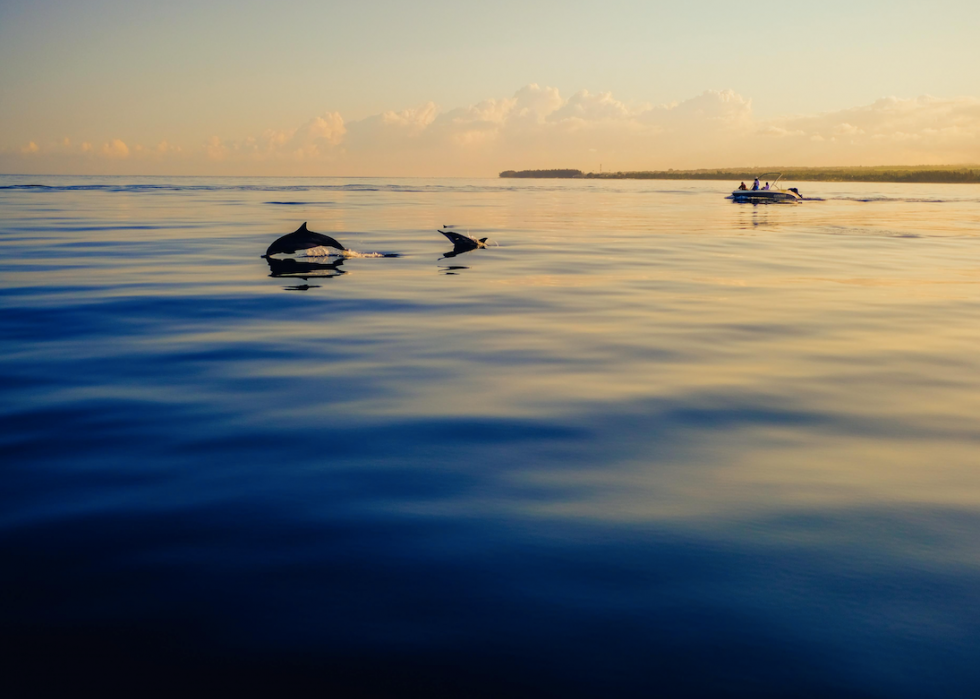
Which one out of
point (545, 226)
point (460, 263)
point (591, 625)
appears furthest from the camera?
point (545, 226)

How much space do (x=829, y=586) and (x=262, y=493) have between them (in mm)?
3752

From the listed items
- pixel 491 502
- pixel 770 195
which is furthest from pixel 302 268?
pixel 770 195

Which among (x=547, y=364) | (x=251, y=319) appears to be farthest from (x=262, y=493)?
(x=251, y=319)

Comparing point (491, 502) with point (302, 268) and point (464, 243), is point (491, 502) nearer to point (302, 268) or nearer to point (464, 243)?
point (302, 268)

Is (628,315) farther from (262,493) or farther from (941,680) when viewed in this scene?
(941,680)

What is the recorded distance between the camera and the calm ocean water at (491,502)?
3564 mm

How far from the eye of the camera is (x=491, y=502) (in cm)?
538

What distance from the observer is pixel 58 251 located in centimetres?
2395

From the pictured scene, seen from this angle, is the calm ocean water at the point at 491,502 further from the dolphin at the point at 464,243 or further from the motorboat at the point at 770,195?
the motorboat at the point at 770,195

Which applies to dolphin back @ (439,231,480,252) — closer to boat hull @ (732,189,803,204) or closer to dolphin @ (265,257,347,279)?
dolphin @ (265,257,347,279)

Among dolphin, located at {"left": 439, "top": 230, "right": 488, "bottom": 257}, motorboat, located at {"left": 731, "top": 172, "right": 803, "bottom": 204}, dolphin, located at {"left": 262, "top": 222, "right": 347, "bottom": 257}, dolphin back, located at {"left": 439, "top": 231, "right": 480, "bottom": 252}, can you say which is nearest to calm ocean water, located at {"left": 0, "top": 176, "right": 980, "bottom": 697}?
dolphin, located at {"left": 262, "top": 222, "right": 347, "bottom": 257}

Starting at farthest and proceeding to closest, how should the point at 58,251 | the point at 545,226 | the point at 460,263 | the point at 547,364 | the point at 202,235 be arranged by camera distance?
the point at 545,226 < the point at 202,235 < the point at 58,251 < the point at 460,263 < the point at 547,364

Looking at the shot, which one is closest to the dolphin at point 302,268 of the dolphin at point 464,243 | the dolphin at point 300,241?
the dolphin at point 300,241

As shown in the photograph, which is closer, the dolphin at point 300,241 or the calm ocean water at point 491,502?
the calm ocean water at point 491,502
